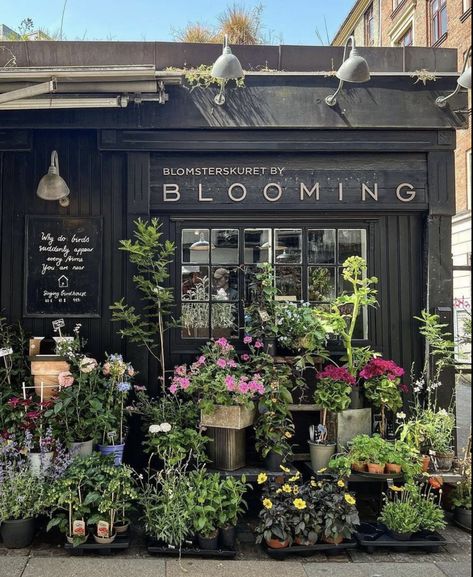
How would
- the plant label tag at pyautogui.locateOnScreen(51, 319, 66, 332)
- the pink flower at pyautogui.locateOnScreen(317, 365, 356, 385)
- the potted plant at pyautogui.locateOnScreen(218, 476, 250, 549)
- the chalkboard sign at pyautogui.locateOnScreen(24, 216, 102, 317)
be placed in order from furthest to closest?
the chalkboard sign at pyautogui.locateOnScreen(24, 216, 102, 317)
the plant label tag at pyautogui.locateOnScreen(51, 319, 66, 332)
the pink flower at pyautogui.locateOnScreen(317, 365, 356, 385)
the potted plant at pyautogui.locateOnScreen(218, 476, 250, 549)

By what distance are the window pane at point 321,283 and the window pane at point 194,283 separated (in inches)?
44.5

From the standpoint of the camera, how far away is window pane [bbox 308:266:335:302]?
5750 millimetres

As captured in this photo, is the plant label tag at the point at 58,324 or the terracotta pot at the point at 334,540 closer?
the terracotta pot at the point at 334,540

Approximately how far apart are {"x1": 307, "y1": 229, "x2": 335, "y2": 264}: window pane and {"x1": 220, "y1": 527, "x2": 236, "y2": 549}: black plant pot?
2831 mm

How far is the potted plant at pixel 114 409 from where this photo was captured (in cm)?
465

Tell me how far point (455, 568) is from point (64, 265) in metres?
4.52

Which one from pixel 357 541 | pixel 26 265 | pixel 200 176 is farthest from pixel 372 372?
pixel 26 265

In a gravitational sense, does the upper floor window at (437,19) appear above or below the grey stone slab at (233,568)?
above

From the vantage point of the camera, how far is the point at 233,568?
399 centimetres

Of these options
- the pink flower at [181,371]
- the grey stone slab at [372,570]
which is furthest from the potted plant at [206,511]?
the pink flower at [181,371]

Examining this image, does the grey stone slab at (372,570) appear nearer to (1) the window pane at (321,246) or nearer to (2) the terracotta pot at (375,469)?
(2) the terracotta pot at (375,469)

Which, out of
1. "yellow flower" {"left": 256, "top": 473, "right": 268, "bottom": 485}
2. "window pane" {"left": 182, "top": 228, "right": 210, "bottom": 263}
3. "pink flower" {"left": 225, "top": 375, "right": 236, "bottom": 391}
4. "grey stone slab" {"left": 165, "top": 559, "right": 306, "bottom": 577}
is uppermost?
"window pane" {"left": 182, "top": 228, "right": 210, "bottom": 263}

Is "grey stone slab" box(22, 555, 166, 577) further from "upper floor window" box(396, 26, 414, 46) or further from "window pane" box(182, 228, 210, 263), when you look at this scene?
"upper floor window" box(396, 26, 414, 46)

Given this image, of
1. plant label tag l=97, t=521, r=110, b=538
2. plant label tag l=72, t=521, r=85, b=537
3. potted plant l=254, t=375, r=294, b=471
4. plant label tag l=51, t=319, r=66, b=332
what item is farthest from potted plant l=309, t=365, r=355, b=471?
plant label tag l=51, t=319, r=66, b=332
